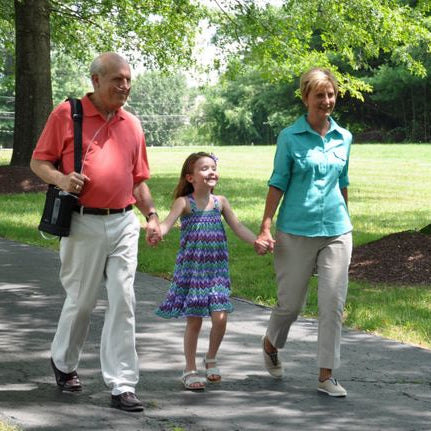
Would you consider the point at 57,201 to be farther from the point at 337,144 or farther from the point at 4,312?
the point at 4,312

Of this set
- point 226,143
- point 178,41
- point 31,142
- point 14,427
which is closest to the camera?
point 14,427

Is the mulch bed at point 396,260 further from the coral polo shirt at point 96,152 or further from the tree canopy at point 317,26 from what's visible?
the tree canopy at point 317,26

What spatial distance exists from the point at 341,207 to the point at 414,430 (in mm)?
1468

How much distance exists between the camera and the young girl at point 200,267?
5.95 metres

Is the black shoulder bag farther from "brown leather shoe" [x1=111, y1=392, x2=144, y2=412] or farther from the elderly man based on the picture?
"brown leather shoe" [x1=111, y1=392, x2=144, y2=412]

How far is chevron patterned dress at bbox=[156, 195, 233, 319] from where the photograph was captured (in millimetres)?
5945

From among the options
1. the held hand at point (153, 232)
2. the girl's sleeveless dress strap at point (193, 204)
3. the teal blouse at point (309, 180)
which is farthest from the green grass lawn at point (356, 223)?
the held hand at point (153, 232)

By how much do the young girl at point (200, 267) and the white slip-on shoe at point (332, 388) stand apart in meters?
0.65

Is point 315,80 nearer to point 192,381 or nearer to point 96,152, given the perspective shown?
point 96,152

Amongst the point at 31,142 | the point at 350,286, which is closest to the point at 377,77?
the point at 31,142

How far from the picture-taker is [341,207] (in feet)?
19.7

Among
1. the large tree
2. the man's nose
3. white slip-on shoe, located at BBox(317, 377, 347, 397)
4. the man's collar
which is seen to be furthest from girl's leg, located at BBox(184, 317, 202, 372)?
the large tree

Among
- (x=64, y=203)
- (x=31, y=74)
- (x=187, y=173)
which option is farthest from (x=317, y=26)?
(x=64, y=203)

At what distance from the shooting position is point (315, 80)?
585 cm
